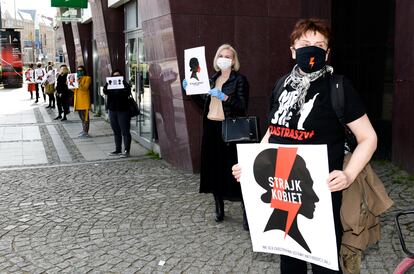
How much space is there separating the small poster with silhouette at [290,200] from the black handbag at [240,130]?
6.91ft

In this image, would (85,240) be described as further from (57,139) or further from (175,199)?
(57,139)

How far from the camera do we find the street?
4121 mm

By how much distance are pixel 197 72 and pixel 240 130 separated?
892 millimetres

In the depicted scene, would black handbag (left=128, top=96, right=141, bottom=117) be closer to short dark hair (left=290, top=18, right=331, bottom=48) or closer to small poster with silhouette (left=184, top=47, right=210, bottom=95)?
small poster with silhouette (left=184, top=47, right=210, bottom=95)

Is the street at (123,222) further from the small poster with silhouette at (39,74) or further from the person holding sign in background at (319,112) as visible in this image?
the small poster with silhouette at (39,74)

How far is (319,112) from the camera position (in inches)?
95.3

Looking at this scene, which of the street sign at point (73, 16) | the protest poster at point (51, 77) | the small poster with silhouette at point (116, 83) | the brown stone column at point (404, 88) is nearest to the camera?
the brown stone column at point (404, 88)

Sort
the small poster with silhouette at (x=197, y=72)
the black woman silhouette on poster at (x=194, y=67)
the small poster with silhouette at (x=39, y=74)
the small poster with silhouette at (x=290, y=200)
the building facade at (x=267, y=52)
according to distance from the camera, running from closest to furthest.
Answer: the small poster with silhouette at (x=290, y=200) → the small poster with silhouette at (x=197, y=72) → the black woman silhouette on poster at (x=194, y=67) → the building facade at (x=267, y=52) → the small poster with silhouette at (x=39, y=74)

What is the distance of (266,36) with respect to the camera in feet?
24.8

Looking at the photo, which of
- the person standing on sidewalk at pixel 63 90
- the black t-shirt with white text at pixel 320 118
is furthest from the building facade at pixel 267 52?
the person standing on sidewalk at pixel 63 90

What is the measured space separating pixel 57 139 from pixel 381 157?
7.18 meters

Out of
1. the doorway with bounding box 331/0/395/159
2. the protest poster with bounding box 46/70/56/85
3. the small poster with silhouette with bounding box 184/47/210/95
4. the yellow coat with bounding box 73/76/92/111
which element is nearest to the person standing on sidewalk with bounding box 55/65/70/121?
the protest poster with bounding box 46/70/56/85

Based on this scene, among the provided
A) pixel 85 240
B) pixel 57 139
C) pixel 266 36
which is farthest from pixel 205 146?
pixel 57 139

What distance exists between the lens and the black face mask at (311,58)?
7.88 ft
